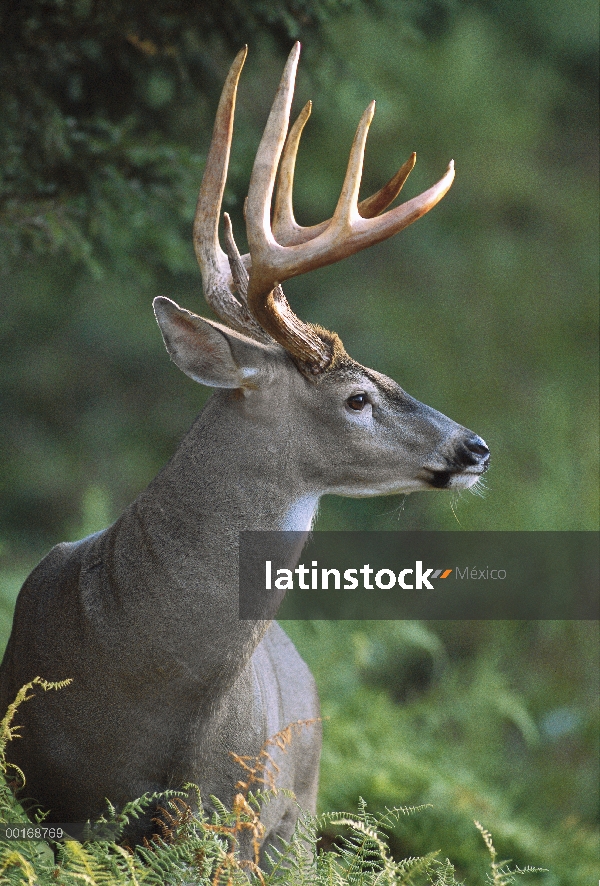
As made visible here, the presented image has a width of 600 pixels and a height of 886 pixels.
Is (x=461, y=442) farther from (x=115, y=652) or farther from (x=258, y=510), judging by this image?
(x=115, y=652)

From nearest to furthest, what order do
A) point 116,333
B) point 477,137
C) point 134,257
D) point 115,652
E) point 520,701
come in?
1. point 115,652
2. point 134,257
3. point 520,701
4. point 116,333
5. point 477,137

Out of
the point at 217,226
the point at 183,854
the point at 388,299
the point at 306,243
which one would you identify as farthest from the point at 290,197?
the point at 388,299

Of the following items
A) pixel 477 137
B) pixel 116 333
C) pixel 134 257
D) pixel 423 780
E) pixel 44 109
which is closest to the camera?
pixel 44 109

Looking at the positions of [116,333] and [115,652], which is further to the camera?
[116,333]

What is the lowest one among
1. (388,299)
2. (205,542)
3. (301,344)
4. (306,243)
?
(205,542)

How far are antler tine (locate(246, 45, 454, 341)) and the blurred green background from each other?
1.89 meters

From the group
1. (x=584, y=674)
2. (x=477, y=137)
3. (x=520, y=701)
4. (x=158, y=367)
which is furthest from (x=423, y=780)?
(x=477, y=137)

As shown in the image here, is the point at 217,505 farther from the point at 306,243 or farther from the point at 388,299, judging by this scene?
the point at 388,299

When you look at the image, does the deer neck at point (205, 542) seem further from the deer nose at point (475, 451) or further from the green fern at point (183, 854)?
the deer nose at point (475, 451)

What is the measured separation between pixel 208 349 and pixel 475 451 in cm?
86

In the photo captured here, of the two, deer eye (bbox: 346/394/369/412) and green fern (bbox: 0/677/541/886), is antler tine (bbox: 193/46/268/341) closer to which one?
deer eye (bbox: 346/394/369/412)

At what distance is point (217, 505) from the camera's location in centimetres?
351

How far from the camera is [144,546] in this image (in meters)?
3.53

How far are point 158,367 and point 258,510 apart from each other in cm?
628
